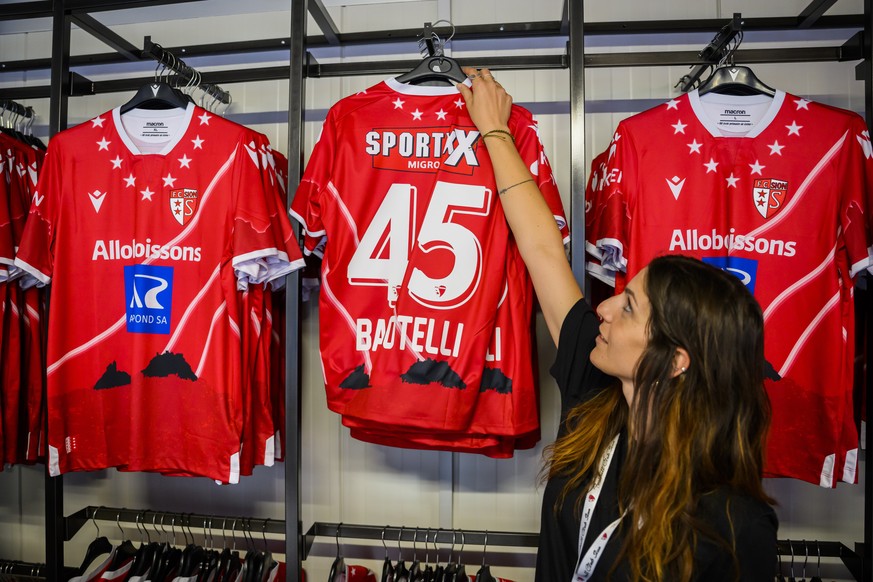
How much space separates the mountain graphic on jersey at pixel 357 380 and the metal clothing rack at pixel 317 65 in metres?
0.17

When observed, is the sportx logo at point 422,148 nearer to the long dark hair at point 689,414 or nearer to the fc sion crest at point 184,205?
the fc sion crest at point 184,205

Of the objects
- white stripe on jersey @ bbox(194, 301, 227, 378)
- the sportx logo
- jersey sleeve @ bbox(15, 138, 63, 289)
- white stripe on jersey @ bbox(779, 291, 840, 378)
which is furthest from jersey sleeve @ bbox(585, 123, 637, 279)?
jersey sleeve @ bbox(15, 138, 63, 289)

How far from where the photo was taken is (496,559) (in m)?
2.07

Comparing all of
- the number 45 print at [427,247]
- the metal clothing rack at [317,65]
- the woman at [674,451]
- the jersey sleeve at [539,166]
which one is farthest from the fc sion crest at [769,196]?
the number 45 print at [427,247]

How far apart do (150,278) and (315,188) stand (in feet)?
1.86

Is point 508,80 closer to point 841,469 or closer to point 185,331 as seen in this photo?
point 185,331

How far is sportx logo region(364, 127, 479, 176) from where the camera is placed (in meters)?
1.52

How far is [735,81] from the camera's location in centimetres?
151

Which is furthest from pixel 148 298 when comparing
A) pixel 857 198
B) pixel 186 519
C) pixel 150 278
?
pixel 857 198

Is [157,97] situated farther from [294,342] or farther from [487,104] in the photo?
[487,104]

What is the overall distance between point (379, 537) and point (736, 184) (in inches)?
61.1

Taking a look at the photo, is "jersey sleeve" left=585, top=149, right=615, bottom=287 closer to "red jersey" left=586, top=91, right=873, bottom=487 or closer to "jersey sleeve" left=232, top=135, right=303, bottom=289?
"red jersey" left=586, top=91, right=873, bottom=487

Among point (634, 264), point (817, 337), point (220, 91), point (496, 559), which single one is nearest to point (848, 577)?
point (817, 337)

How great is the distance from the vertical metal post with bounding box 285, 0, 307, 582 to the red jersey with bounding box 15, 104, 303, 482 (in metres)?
0.10
